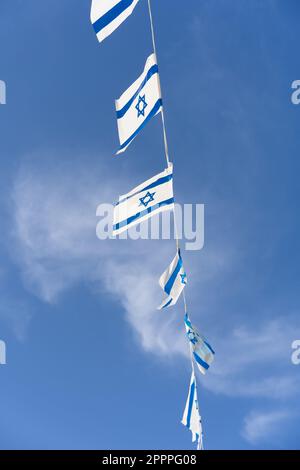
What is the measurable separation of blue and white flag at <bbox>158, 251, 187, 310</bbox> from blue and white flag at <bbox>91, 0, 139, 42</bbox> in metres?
5.45

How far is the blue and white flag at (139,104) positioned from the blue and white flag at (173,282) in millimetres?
3367

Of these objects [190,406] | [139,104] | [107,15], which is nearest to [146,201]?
[139,104]

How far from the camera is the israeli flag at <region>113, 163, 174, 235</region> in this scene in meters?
7.64

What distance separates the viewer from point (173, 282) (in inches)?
348

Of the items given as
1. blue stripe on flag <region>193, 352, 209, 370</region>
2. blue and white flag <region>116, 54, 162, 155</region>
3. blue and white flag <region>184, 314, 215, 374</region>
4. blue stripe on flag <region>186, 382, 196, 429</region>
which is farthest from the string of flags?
blue stripe on flag <region>186, 382, 196, 429</region>

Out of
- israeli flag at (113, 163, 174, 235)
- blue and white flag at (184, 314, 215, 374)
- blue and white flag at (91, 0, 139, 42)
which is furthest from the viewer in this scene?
blue and white flag at (184, 314, 215, 374)

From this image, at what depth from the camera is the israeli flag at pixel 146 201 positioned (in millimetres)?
7637

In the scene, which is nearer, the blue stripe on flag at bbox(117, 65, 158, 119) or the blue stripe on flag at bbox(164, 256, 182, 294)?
the blue stripe on flag at bbox(117, 65, 158, 119)

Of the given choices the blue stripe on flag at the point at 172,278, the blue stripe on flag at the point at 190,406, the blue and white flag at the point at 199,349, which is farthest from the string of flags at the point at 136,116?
the blue stripe on flag at the point at 190,406

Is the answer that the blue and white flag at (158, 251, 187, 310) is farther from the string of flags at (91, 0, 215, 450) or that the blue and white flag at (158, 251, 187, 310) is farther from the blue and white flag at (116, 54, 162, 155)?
the blue and white flag at (116, 54, 162, 155)

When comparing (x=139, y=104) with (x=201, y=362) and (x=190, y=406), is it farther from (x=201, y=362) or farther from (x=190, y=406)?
(x=190, y=406)
